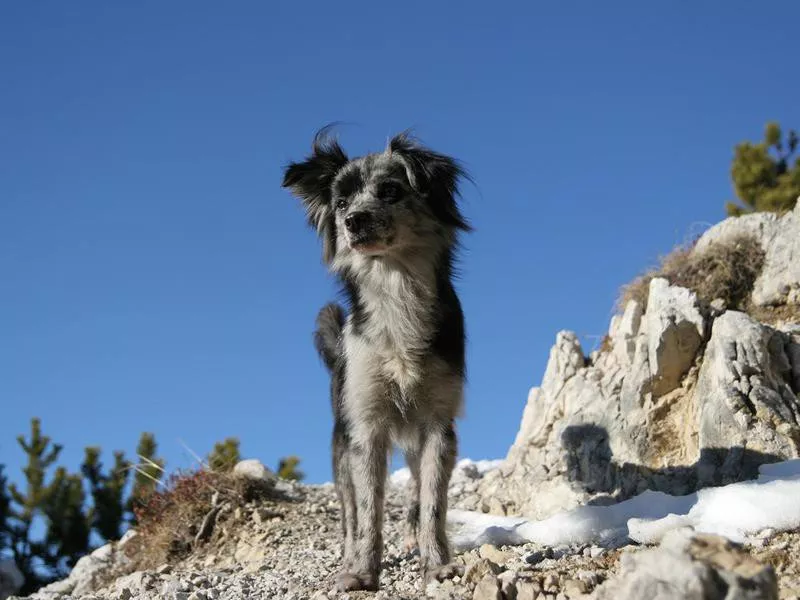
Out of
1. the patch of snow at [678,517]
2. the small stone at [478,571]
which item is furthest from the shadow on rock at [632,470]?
the small stone at [478,571]

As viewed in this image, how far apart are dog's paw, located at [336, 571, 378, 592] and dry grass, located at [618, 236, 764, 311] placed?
6828mm

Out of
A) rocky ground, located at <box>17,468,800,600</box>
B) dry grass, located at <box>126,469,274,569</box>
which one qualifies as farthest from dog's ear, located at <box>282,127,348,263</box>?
dry grass, located at <box>126,469,274,569</box>

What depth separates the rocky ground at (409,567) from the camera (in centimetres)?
371

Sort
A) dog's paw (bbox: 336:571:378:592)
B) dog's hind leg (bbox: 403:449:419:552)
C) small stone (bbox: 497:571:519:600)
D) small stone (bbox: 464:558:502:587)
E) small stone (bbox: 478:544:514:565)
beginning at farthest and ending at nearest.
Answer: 1. dog's hind leg (bbox: 403:449:419:552)
2. small stone (bbox: 478:544:514:565)
3. dog's paw (bbox: 336:571:378:592)
4. small stone (bbox: 464:558:502:587)
5. small stone (bbox: 497:571:519:600)

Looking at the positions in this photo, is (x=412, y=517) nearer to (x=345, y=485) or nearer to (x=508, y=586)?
(x=345, y=485)

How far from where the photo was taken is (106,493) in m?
22.9

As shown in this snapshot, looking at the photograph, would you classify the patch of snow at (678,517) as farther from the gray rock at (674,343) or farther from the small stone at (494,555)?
the gray rock at (674,343)

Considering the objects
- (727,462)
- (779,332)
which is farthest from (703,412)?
(779,332)

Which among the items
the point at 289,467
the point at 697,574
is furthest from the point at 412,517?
the point at 289,467

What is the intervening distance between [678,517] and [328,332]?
3.76 meters

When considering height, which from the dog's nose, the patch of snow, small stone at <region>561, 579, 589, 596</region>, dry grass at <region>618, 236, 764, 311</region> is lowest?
small stone at <region>561, 579, 589, 596</region>

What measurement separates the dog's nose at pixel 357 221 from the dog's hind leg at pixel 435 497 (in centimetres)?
159

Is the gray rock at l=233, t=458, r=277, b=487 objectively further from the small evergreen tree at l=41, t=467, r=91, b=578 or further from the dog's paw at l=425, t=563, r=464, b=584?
the small evergreen tree at l=41, t=467, r=91, b=578

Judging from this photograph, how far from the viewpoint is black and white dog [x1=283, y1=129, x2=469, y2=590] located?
21.0 feet
